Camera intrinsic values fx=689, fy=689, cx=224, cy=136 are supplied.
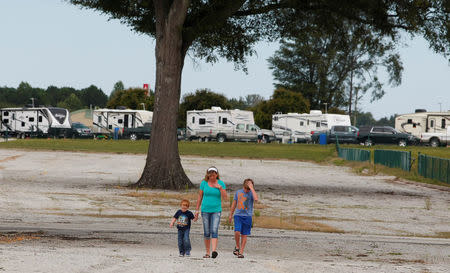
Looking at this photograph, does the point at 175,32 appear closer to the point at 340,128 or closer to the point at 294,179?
the point at 294,179

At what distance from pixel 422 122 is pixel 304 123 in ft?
36.8

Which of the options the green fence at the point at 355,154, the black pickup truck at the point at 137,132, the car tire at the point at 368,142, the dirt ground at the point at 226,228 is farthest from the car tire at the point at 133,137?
the dirt ground at the point at 226,228

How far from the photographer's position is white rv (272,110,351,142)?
66.2 metres

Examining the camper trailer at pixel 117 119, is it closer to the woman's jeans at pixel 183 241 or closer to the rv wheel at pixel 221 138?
the rv wheel at pixel 221 138

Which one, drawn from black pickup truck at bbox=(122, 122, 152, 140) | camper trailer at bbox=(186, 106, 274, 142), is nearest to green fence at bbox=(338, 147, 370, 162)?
camper trailer at bbox=(186, 106, 274, 142)

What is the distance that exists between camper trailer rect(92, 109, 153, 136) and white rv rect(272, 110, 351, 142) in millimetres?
13308

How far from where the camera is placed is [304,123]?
67.9 meters

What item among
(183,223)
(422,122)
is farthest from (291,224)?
(422,122)

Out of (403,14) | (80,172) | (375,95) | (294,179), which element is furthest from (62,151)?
(375,95)

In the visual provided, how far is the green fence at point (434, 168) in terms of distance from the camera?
2544cm

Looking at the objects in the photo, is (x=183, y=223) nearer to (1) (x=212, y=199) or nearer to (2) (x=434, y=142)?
(1) (x=212, y=199)

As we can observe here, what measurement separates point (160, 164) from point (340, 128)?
42.1 m

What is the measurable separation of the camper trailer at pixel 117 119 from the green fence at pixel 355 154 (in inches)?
1199

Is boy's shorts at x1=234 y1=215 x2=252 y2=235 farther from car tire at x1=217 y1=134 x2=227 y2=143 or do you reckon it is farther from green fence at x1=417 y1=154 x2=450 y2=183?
car tire at x1=217 y1=134 x2=227 y2=143
